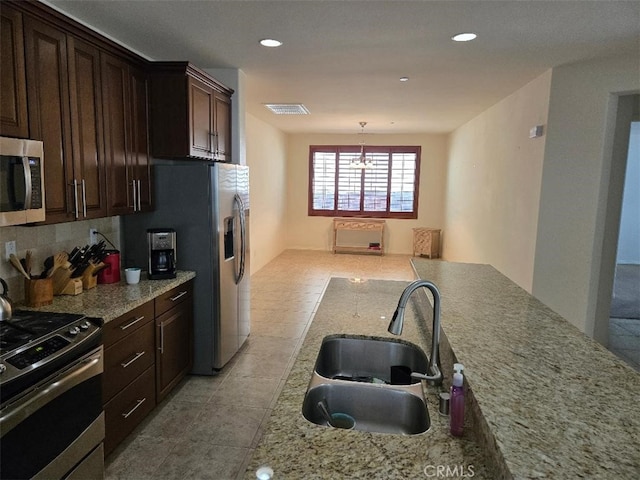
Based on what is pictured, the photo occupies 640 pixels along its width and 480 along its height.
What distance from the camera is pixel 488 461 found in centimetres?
103

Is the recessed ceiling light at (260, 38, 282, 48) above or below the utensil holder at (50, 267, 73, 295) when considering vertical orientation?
above

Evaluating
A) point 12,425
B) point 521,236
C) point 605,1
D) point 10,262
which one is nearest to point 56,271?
point 10,262

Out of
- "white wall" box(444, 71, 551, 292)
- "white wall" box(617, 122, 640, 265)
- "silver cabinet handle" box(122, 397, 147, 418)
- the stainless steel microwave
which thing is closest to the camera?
the stainless steel microwave

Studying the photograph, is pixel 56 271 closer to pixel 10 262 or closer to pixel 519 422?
pixel 10 262

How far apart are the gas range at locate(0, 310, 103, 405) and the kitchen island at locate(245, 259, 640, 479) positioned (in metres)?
1.04

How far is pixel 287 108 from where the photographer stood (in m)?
5.68

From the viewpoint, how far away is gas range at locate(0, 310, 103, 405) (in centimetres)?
156

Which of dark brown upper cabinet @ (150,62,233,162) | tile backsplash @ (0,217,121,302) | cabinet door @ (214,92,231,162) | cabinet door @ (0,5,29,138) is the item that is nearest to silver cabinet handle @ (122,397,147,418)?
tile backsplash @ (0,217,121,302)

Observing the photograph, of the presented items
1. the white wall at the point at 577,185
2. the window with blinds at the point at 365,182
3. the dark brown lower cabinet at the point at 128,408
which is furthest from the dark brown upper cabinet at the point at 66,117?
the window with blinds at the point at 365,182

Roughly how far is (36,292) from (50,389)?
28.6 inches

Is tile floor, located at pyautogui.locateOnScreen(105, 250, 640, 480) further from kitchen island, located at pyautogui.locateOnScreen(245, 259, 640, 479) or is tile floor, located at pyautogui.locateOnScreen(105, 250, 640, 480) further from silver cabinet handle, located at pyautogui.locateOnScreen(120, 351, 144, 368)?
kitchen island, located at pyautogui.locateOnScreen(245, 259, 640, 479)

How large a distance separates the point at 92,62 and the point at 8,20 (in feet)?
1.91

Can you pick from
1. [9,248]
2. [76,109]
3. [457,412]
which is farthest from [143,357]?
[457,412]

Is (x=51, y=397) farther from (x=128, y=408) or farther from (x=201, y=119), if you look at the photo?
(x=201, y=119)
